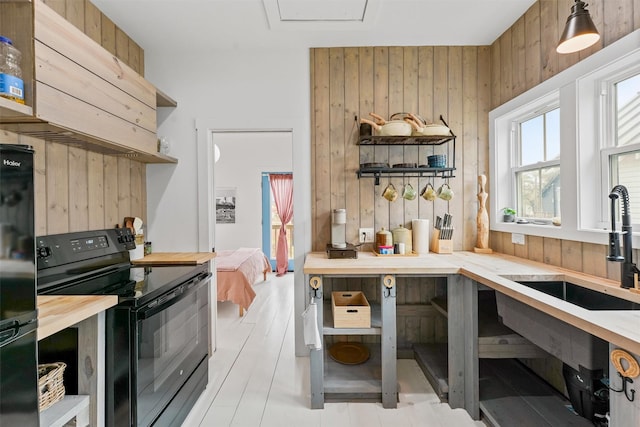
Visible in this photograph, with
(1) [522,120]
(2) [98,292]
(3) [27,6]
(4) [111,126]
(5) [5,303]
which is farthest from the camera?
(1) [522,120]

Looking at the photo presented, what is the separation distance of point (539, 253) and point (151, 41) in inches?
132

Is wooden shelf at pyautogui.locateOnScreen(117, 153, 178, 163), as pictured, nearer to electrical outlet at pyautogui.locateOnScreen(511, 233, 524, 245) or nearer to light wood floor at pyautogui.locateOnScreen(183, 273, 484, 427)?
light wood floor at pyautogui.locateOnScreen(183, 273, 484, 427)

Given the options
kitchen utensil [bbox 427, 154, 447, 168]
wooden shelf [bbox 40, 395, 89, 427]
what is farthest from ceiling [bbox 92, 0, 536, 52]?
wooden shelf [bbox 40, 395, 89, 427]

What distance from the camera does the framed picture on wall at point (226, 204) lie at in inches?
245

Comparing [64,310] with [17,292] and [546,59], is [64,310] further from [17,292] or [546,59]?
[546,59]

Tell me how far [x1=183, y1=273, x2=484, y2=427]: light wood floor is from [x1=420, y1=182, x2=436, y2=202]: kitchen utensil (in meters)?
1.35

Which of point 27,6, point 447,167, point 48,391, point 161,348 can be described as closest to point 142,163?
point 27,6

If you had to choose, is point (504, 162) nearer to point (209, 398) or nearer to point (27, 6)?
point (209, 398)

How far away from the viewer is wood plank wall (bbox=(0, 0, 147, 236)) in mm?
1682

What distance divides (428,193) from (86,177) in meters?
2.45

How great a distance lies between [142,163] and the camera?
2.62 meters

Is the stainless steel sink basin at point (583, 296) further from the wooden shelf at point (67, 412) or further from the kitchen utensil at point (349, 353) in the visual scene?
the wooden shelf at point (67, 412)

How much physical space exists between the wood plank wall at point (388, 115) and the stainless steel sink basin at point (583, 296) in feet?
2.80

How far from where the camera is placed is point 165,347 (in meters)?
1.62
